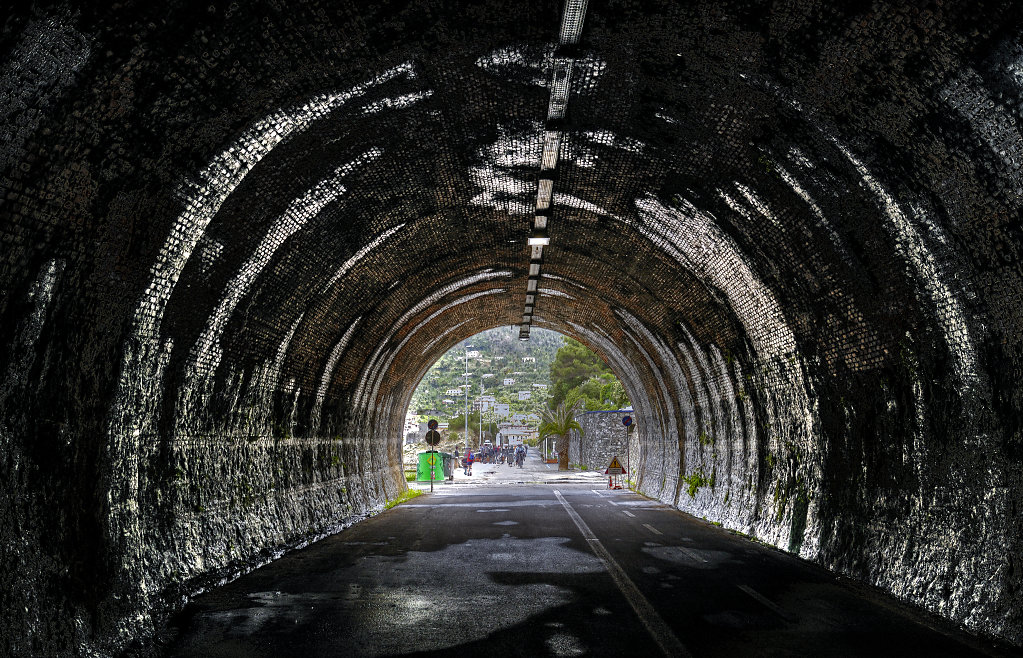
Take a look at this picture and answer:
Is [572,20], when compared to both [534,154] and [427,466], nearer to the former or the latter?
[534,154]

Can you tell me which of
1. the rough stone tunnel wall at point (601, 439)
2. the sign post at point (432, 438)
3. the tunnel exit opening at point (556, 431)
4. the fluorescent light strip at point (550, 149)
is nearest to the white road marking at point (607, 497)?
the sign post at point (432, 438)

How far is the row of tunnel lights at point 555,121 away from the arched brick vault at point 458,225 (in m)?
0.13

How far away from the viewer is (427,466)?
3897cm

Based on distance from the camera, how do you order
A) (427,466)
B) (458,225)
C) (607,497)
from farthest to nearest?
(427,466)
(607,497)
(458,225)

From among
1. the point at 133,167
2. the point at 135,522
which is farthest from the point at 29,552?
the point at 133,167

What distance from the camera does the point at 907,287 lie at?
328 inches

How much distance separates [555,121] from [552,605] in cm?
553

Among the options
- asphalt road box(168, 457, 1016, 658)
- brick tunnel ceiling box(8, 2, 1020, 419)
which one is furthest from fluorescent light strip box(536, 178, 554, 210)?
asphalt road box(168, 457, 1016, 658)

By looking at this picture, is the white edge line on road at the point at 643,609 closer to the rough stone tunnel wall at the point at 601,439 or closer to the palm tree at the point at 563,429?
the rough stone tunnel wall at the point at 601,439

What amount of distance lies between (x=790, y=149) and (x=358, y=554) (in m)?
8.52

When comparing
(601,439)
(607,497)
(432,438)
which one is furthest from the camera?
(601,439)

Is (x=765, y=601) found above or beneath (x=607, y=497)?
beneath

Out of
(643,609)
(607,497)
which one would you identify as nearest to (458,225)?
(643,609)

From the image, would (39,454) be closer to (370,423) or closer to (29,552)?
(29,552)
